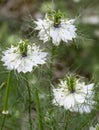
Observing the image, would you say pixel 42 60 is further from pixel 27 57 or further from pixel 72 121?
pixel 72 121

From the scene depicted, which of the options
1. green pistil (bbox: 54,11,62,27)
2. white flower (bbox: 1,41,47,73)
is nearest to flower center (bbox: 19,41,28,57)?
white flower (bbox: 1,41,47,73)

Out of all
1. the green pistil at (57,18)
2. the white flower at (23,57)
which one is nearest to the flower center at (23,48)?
the white flower at (23,57)

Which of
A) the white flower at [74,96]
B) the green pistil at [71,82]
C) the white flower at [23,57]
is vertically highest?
the white flower at [23,57]

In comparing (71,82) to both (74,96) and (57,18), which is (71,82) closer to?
(74,96)

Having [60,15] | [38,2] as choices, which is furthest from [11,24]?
[60,15]

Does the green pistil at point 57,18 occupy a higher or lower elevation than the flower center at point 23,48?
higher

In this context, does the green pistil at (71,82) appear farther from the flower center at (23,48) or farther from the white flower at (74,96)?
the flower center at (23,48)

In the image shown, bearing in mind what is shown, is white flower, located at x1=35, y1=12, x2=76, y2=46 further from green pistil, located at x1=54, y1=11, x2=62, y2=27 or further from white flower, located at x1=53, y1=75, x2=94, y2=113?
white flower, located at x1=53, y1=75, x2=94, y2=113

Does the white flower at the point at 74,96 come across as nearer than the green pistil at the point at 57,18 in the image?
Yes
